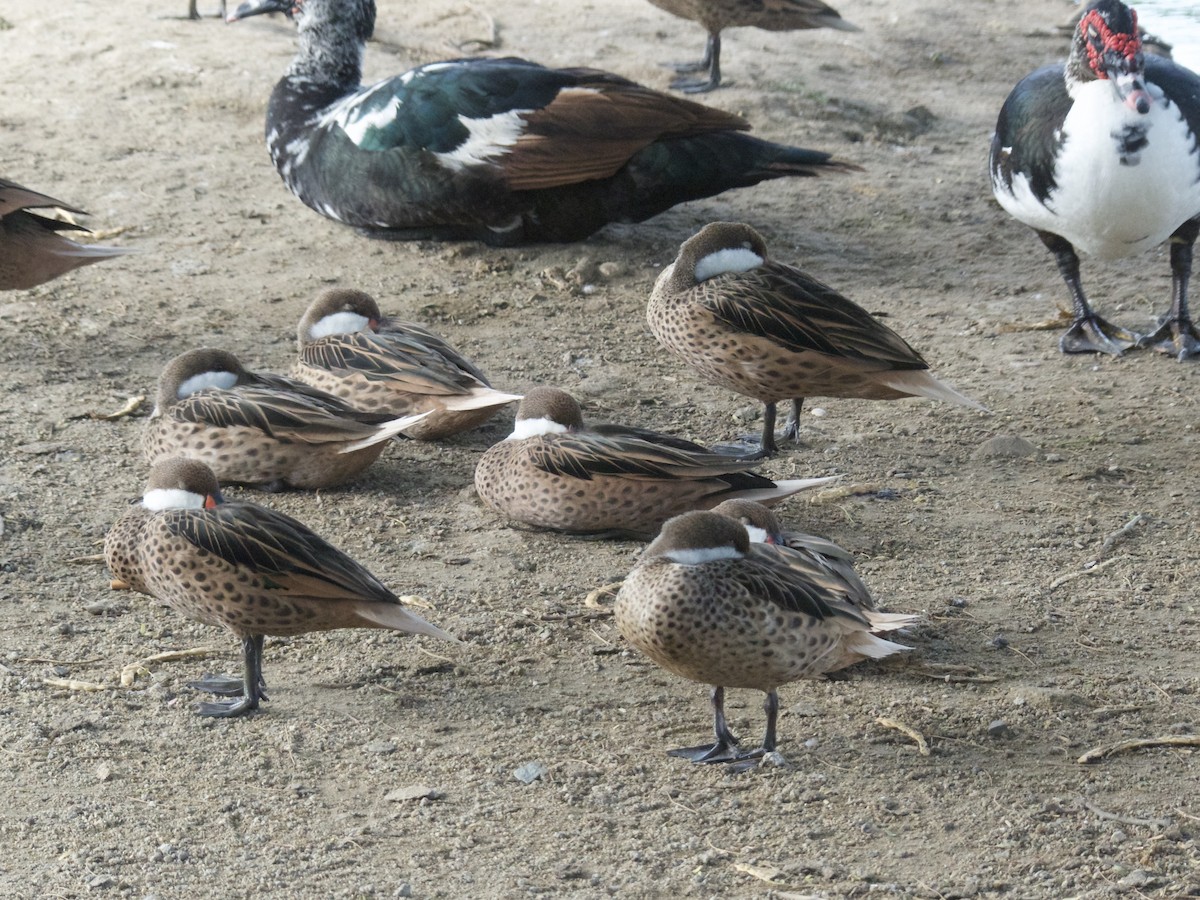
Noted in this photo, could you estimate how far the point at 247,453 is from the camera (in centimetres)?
452

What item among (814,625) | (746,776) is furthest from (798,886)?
(814,625)

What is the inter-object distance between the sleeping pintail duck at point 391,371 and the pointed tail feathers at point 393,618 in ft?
4.61

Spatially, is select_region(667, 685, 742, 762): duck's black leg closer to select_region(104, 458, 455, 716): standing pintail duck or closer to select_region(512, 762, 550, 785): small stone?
select_region(512, 762, 550, 785): small stone

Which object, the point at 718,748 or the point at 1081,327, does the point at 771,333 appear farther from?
the point at 1081,327

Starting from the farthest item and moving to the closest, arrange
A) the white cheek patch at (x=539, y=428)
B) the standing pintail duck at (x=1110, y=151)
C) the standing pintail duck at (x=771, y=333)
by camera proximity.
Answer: the standing pintail duck at (x=1110, y=151) → the standing pintail duck at (x=771, y=333) → the white cheek patch at (x=539, y=428)

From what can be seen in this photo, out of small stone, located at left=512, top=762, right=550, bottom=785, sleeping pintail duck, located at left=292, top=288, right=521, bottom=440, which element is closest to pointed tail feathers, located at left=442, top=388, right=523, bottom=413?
sleeping pintail duck, located at left=292, top=288, right=521, bottom=440

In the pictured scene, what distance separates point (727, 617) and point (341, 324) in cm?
247

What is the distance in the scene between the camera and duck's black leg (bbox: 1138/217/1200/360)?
584 centimetres

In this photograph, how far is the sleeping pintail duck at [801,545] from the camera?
139 inches

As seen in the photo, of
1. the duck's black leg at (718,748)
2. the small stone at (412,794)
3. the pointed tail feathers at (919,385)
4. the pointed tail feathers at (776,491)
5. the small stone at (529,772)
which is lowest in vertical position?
the small stone at (412,794)

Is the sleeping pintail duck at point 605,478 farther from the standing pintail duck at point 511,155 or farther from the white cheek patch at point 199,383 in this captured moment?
the standing pintail duck at point 511,155

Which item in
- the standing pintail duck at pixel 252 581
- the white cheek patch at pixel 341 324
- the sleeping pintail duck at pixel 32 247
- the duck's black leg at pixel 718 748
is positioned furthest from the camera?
the sleeping pintail duck at pixel 32 247

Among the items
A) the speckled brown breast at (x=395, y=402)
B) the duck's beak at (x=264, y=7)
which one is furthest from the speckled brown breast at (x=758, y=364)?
the duck's beak at (x=264, y=7)

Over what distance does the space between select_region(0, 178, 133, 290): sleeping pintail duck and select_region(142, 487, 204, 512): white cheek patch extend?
253 centimetres
